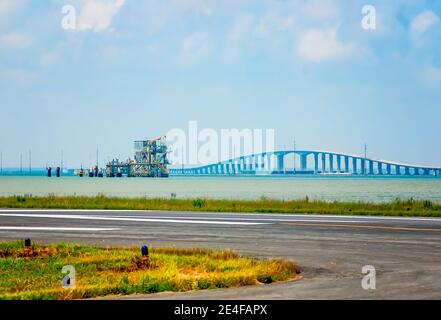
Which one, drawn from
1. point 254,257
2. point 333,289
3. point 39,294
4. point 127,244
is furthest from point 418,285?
point 127,244

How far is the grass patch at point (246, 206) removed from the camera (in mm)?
39562

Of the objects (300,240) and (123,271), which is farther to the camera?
(300,240)

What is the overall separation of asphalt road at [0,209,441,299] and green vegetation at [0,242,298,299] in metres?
0.67

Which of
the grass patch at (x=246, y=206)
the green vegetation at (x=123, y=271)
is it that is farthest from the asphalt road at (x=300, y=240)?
the grass patch at (x=246, y=206)

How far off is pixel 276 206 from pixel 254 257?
25657mm

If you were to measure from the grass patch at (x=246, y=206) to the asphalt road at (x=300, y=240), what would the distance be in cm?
608

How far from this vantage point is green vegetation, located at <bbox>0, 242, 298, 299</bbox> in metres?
Result: 13.2

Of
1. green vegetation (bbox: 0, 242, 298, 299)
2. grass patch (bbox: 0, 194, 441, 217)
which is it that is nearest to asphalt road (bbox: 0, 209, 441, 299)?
green vegetation (bbox: 0, 242, 298, 299)

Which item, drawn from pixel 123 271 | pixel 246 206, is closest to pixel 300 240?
pixel 123 271

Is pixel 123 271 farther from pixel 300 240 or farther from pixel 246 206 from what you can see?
pixel 246 206

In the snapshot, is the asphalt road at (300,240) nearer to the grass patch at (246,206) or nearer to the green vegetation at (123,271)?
the green vegetation at (123,271)

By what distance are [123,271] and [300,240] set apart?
27.8ft

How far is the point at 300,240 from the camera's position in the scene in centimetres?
2267
